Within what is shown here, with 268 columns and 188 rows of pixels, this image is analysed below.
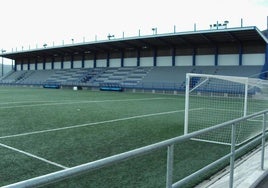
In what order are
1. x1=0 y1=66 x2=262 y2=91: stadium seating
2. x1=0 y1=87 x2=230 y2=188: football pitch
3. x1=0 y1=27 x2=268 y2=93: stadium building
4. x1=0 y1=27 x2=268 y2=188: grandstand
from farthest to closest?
x1=0 y1=66 x2=262 y2=91: stadium seating < x1=0 y1=27 x2=268 y2=93: stadium building < x1=0 y1=27 x2=268 y2=188: grandstand < x1=0 y1=87 x2=230 y2=188: football pitch

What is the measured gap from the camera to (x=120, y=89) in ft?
137

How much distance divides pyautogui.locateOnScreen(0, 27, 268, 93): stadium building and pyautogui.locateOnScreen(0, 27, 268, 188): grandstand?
0.12 m

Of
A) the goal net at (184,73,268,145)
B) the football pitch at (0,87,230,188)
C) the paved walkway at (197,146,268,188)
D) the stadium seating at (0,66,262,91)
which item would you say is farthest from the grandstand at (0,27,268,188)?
the goal net at (184,73,268,145)

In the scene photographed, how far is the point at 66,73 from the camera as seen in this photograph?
56.9 metres

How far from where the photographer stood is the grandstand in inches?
285

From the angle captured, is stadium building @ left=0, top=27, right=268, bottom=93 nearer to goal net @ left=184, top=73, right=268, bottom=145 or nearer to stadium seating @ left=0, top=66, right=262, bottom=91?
stadium seating @ left=0, top=66, right=262, bottom=91

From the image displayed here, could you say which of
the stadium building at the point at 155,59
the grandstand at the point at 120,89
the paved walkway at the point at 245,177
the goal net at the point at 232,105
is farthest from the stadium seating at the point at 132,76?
the paved walkway at the point at 245,177

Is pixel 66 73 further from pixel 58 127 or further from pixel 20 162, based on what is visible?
pixel 20 162

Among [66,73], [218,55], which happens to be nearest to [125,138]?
[218,55]

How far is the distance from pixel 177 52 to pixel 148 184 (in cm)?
4033

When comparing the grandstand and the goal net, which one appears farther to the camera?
the goal net

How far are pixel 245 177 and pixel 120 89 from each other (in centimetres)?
3649

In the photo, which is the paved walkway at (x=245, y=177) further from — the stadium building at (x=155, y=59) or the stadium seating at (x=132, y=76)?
the stadium building at (x=155, y=59)

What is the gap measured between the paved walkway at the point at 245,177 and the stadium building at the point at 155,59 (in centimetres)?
2740
